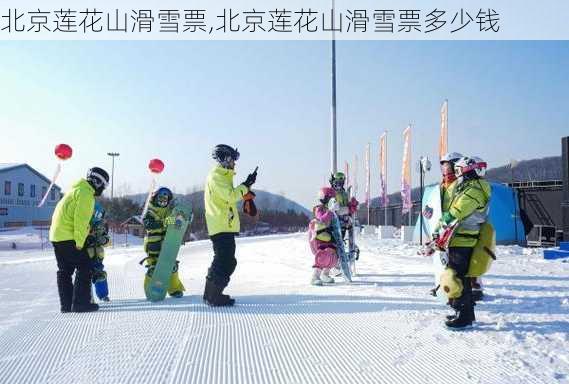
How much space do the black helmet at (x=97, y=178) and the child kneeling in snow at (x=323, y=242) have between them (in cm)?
351

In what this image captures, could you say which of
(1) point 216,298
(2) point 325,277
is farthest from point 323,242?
(1) point 216,298

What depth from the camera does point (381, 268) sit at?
999 centimetres

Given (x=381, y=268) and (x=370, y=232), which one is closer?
(x=381, y=268)

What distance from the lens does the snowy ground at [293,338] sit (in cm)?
341

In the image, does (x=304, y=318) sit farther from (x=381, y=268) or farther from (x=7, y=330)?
(x=381, y=268)

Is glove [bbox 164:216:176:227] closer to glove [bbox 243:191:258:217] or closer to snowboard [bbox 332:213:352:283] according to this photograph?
glove [bbox 243:191:258:217]

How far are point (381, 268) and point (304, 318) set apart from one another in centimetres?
513

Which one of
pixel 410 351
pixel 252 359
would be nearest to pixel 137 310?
pixel 252 359

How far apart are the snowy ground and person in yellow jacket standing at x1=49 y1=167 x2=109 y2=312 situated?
25cm

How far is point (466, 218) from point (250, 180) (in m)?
2.71

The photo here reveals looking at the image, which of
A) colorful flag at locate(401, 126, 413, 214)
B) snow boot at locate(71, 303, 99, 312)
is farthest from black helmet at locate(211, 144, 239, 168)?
colorful flag at locate(401, 126, 413, 214)

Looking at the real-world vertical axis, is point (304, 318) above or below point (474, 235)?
below

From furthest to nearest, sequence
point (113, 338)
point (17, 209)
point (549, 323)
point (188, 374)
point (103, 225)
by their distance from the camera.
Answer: point (17, 209)
point (103, 225)
point (549, 323)
point (113, 338)
point (188, 374)

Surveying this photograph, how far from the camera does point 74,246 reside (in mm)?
5895
